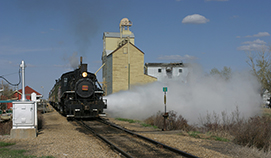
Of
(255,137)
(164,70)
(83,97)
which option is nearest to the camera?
(255,137)

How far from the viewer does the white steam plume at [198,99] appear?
72.9 ft

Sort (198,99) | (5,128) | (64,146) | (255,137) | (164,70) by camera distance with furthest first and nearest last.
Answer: (164,70) < (198,99) < (5,128) < (255,137) < (64,146)

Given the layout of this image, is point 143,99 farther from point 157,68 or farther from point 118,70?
point 157,68

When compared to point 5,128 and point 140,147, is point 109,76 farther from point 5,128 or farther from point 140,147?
point 140,147

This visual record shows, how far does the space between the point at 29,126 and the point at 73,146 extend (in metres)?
3.51

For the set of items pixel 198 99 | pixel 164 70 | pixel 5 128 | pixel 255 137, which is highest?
pixel 164 70

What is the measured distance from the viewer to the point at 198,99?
23406mm

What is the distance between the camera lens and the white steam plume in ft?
72.9

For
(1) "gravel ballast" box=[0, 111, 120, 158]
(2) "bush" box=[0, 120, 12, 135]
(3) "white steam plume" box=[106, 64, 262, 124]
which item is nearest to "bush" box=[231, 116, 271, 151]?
(1) "gravel ballast" box=[0, 111, 120, 158]

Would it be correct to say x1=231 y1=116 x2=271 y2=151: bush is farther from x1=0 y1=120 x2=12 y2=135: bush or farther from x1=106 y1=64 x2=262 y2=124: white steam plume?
x1=0 y1=120 x2=12 y2=135: bush

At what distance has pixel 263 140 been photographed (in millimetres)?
10297

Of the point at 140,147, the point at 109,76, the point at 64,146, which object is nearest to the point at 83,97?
the point at 64,146

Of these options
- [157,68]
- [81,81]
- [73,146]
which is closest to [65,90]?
[81,81]

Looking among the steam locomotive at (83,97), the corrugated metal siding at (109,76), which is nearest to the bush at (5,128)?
the steam locomotive at (83,97)
